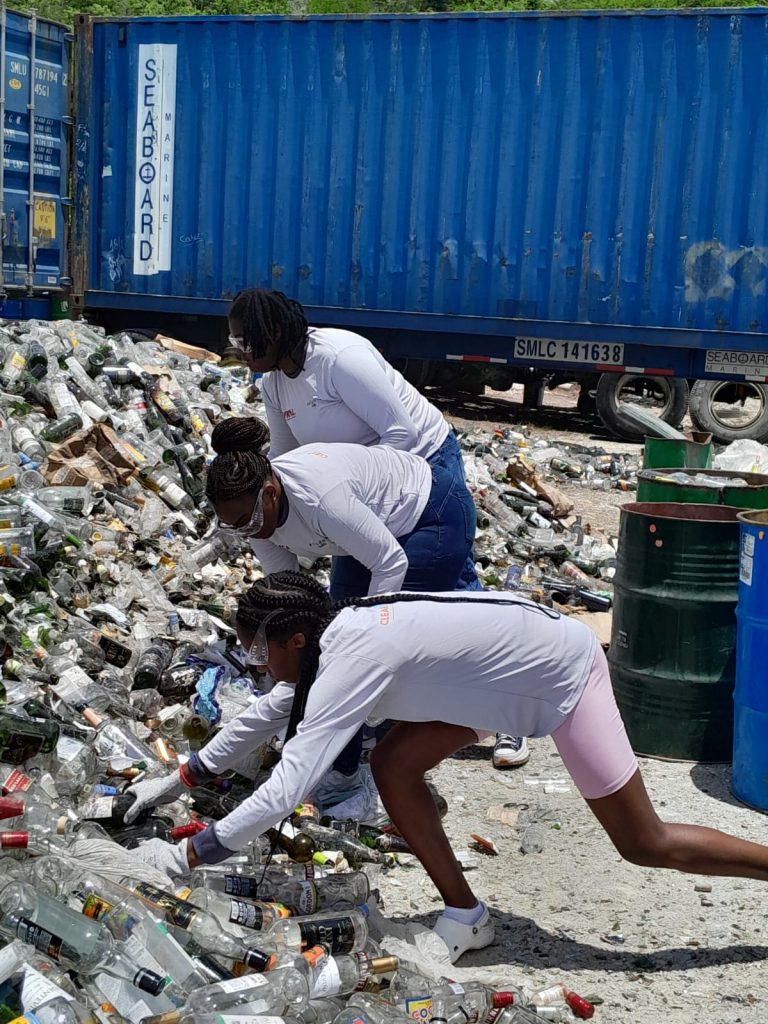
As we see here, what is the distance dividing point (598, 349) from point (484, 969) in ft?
29.9

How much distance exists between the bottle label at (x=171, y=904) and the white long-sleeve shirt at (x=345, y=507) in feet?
3.57

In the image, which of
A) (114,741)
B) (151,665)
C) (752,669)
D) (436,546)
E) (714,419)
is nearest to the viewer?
(436,546)

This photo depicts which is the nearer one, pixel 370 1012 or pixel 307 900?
pixel 370 1012

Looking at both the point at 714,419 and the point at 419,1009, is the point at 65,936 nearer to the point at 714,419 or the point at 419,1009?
the point at 419,1009

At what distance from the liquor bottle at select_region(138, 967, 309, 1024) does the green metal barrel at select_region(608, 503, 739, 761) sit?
8.58 ft

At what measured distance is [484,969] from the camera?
3.58m

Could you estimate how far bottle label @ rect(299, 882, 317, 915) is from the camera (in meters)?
3.56

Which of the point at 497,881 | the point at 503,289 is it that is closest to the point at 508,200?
the point at 503,289

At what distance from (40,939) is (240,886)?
75cm

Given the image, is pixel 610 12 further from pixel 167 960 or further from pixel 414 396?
pixel 167 960

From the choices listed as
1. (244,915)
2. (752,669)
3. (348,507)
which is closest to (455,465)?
(348,507)

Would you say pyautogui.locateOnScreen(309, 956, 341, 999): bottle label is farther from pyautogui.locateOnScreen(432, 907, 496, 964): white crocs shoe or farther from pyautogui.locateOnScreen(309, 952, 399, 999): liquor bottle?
pyautogui.locateOnScreen(432, 907, 496, 964): white crocs shoe

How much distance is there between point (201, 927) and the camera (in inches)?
124

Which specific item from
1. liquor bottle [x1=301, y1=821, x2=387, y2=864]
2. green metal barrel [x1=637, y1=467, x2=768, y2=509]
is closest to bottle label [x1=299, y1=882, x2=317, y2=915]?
liquor bottle [x1=301, y1=821, x2=387, y2=864]
